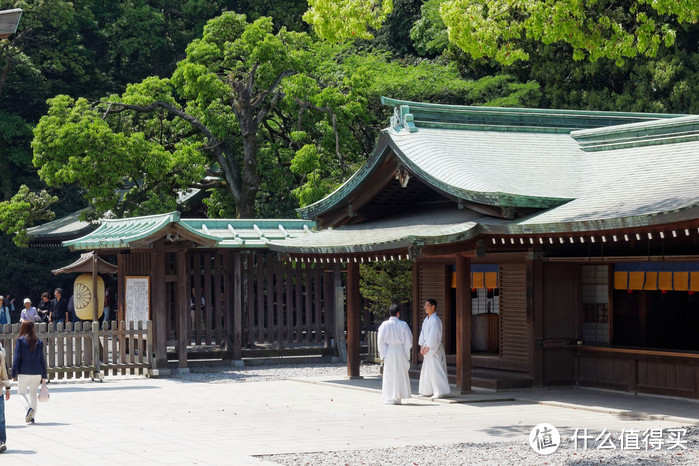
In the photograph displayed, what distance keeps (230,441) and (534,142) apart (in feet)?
36.9

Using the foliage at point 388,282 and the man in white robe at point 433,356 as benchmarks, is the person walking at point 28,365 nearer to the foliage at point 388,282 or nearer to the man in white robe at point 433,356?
the man in white robe at point 433,356

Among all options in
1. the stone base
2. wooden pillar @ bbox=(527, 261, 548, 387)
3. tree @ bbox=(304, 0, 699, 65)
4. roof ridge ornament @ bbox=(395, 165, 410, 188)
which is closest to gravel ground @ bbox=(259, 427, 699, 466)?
wooden pillar @ bbox=(527, 261, 548, 387)

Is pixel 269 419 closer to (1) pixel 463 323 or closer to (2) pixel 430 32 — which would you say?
(1) pixel 463 323

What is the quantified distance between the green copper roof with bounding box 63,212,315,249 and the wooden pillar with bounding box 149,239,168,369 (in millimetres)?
487

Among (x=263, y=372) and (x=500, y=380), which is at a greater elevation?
(x=500, y=380)

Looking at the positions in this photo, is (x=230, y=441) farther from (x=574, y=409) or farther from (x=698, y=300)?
(x=698, y=300)

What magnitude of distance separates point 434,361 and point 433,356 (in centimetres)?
9

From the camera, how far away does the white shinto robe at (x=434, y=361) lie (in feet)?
59.2

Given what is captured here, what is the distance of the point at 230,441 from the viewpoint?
13.2m

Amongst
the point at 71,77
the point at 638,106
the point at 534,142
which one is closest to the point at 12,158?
the point at 71,77

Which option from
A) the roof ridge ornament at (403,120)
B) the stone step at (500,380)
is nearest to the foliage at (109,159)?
the roof ridge ornament at (403,120)

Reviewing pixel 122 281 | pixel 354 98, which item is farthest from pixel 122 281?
pixel 354 98

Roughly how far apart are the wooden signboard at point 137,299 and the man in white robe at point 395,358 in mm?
6946

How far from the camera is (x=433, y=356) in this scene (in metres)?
18.2
